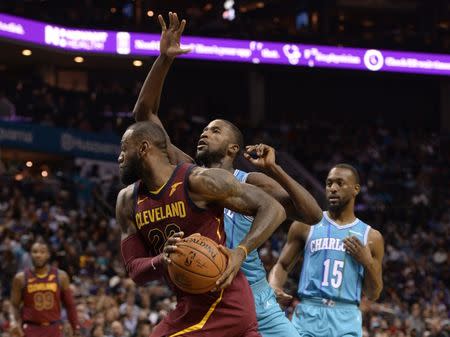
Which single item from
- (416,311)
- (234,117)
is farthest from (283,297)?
(234,117)

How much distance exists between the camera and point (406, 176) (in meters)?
28.2

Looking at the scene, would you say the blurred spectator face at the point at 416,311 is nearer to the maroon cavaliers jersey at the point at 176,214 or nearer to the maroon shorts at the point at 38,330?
the maroon shorts at the point at 38,330

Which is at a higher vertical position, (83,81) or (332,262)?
(83,81)

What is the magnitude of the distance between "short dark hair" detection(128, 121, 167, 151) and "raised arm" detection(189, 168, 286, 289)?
0.25 m

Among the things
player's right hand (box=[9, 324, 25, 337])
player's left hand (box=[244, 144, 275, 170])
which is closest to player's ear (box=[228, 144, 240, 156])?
player's left hand (box=[244, 144, 275, 170])

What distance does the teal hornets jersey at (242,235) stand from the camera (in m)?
6.12

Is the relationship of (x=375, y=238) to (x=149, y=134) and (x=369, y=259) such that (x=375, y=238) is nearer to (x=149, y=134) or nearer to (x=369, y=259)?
(x=369, y=259)

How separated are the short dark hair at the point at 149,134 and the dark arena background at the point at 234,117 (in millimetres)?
7335

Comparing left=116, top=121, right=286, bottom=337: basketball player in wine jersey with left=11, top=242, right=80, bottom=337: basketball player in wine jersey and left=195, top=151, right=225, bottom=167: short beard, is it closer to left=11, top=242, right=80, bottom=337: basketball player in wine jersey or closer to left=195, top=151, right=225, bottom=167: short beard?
left=195, top=151, right=225, bottom=167: short beard

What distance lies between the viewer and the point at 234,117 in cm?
3183

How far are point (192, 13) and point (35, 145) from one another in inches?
396

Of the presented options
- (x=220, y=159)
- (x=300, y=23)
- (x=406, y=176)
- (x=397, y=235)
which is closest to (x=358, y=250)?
(x=220, y=159)

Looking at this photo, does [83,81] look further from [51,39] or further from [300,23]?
[300,23]

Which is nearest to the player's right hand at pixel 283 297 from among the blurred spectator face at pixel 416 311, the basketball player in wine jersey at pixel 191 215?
the basketball player in wine jersey at pixel 191 215
